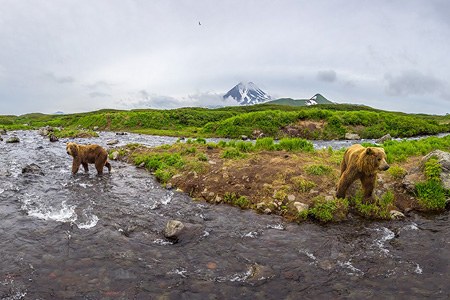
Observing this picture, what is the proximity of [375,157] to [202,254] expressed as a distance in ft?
25.3

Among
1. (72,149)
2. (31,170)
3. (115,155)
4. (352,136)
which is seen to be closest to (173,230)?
(72,149)

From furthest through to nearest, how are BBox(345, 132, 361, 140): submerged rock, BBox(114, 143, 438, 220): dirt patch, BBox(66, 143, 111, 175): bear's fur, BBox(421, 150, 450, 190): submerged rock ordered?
BBox(345, 132, 361, 140): submerged rock
BBox(66, 143, 111, 175): bear's fur
BBox(421, 150, 450, 190): submerged rock
BBox(114, 143, 438, 220): dirt patch

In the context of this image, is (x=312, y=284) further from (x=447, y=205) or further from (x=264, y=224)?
(x=447, y=205)

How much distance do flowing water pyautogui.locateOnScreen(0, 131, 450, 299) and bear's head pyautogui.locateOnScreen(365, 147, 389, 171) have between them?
7.57 feet

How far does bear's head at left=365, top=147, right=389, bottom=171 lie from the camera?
12539 millimetres

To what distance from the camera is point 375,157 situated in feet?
41.7

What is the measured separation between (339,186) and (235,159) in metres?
7.63

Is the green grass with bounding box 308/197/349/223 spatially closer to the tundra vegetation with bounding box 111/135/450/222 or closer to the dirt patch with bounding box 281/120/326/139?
the tundra vegetation with bounding box 111/135/450/222

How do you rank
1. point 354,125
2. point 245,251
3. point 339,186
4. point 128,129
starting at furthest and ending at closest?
point 128,129 < point 354,125 < point 339,186 < point 245,251

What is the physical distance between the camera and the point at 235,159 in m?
20.1

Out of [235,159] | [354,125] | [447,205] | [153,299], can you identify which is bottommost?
[153,299]

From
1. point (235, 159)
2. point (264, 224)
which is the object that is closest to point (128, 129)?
point (235, 159)

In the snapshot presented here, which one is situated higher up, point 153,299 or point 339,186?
point 339,186

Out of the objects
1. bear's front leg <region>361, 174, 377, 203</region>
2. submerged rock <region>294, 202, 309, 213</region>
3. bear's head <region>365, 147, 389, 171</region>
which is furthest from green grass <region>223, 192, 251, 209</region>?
bear's head <region>365, 147, 389, 171</region>
